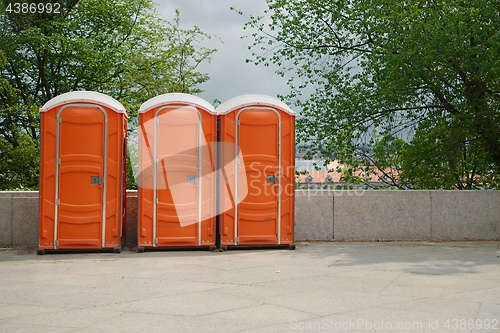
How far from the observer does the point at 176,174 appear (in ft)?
34.4

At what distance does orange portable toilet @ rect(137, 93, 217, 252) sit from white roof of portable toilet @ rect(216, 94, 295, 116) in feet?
0.92

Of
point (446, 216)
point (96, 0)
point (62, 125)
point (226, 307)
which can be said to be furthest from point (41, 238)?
point (96, 0)

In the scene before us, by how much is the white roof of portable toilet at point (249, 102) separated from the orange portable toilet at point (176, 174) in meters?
0.28

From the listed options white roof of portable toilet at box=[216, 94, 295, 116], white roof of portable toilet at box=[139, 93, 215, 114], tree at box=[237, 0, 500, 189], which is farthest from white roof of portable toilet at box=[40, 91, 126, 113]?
tree at box=[237, 0, 500, 189]

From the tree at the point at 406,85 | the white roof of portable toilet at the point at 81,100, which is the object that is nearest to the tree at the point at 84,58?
the tree at the point at 406,85

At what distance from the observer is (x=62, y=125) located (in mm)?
10250

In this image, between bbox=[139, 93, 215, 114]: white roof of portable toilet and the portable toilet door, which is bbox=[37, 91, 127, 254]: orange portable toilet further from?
the portable toilet door

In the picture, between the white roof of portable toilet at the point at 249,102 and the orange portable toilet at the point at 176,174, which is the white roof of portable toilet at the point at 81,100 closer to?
the orange portable toilet at the point at 176,174

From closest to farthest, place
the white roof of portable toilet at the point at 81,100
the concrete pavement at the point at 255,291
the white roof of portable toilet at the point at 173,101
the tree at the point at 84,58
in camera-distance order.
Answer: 1. the concrete pavement at the point at 255,291
2. the white roof of portable toilet at the point at 81,100
3. the white roof of portable toilet at the point at 173,101
4. the tree at the point at 84,58

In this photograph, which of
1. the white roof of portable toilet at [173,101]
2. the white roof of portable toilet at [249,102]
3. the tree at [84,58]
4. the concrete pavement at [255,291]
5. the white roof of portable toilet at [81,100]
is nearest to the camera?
the concrete pavement at [255,291]

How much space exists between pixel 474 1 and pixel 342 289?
9.34 metres

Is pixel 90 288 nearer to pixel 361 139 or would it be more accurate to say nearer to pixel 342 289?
pixel 342 289

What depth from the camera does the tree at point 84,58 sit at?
26.6 meters

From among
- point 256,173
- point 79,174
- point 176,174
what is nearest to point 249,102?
point 256,173
